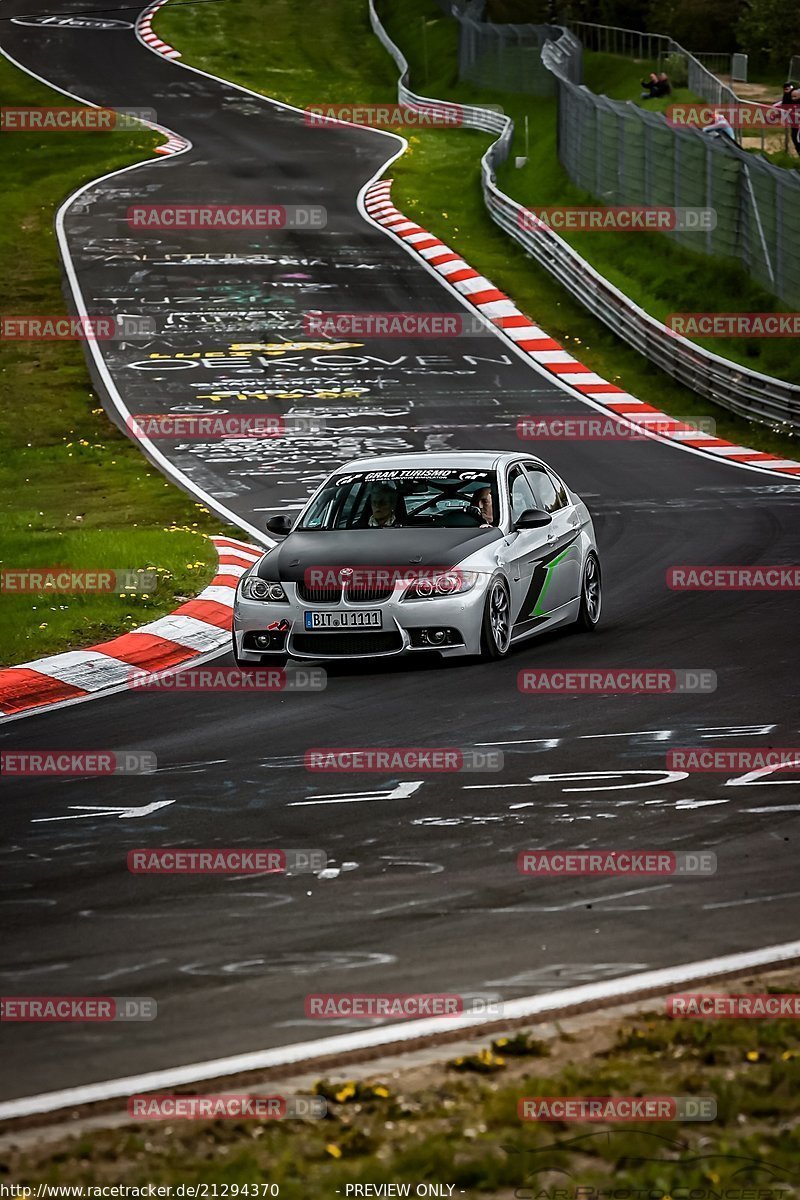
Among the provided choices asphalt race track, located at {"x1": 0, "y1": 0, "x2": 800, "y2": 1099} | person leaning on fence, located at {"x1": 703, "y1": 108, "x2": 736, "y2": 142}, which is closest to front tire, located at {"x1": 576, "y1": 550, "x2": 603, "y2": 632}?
asphalt race track, located at {"x1": 0, "y1": 0, "x2": 800, "y2": 1099}

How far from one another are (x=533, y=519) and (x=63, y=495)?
10044mm

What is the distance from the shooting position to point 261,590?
1280 centimetres

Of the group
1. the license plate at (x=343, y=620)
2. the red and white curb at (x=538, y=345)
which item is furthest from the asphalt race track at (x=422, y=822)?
the red and white curb at (x=538, y=345)

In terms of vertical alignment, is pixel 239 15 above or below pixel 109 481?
above

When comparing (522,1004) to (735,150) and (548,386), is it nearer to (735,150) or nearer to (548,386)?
(548,386)

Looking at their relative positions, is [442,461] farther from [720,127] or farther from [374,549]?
[720,127]

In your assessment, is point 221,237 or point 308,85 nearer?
point 221,237

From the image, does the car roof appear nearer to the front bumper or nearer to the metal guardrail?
the front bumper

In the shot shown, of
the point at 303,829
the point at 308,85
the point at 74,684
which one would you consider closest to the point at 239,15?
the point at 308,85

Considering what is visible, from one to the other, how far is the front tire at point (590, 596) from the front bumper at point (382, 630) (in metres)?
1.79

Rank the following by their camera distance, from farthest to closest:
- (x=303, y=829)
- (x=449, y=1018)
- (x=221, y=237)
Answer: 1. (x=221, y=237)
2. (x=303, y=829)
3. (x=449, y=1018)

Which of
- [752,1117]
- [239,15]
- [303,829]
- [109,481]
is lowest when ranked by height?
[109,481]

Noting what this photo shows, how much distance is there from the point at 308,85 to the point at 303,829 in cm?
5447

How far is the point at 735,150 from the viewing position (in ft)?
95.4
